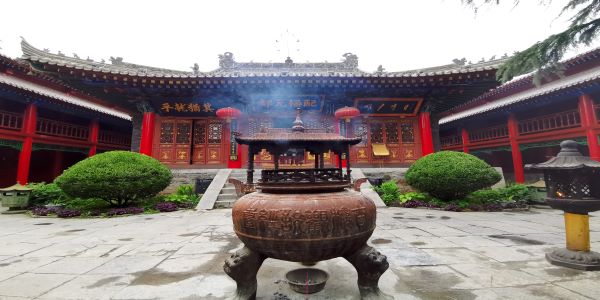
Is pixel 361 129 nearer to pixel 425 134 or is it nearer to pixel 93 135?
pixel 425 134

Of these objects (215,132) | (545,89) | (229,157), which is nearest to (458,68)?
(545,89)

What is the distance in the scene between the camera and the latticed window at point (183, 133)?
446 inches

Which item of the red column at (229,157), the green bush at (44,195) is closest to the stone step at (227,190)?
the red column at (229,157)

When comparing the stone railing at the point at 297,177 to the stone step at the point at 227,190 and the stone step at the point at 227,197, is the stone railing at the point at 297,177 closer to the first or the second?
the stone step at the point at 227,197

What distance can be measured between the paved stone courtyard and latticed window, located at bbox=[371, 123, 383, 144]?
6.40 m

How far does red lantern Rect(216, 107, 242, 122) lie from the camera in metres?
10.4

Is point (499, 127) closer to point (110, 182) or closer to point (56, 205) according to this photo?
point (110, 182)

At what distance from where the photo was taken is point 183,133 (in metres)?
11.4

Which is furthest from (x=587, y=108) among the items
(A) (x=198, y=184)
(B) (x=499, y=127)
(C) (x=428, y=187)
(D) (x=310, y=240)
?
(A) (x=198, y=184)

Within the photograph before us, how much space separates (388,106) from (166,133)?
9748mm

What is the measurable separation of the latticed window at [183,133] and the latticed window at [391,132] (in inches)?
347

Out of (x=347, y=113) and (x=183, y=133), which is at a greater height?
(x=347, y=113)

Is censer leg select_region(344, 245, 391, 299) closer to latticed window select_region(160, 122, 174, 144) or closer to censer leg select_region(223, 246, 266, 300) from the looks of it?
censer leg select_region(223, 246, 266, 300)

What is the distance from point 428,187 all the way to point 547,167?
15.5 feet
